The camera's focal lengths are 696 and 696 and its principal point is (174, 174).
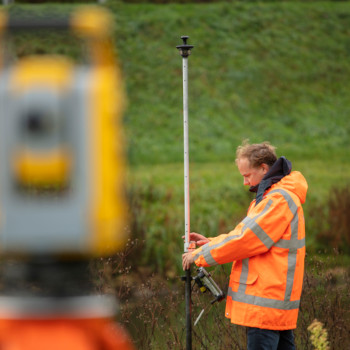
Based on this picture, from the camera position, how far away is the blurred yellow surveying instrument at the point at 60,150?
1317 millimetres

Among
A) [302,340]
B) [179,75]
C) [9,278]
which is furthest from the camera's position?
[179,75]

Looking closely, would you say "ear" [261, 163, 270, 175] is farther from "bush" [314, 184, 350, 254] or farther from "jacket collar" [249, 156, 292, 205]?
"bush" [314, 184, 350, 254]

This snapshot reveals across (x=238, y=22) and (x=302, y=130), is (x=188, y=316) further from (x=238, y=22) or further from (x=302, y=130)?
(x=238, y=22)

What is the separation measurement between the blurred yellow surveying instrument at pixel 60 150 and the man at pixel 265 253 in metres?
1.78

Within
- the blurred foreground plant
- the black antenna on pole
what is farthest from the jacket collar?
the blurred foreground plant

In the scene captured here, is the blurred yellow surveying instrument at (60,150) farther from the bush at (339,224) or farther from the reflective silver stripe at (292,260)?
the bush at (339,224)

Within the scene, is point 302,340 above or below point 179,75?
below

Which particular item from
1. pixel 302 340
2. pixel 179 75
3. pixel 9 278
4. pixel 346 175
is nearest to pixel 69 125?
pixel 9 278

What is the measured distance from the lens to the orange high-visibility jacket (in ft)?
10.3

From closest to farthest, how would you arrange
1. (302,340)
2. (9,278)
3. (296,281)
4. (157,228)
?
(9,278) < (296,281) < (302,340) < (157,228)

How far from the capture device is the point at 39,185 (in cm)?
135

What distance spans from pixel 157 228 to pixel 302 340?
438 cm

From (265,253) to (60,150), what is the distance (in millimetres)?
2022

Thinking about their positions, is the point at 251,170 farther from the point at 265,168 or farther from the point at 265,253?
the point at 265,253
